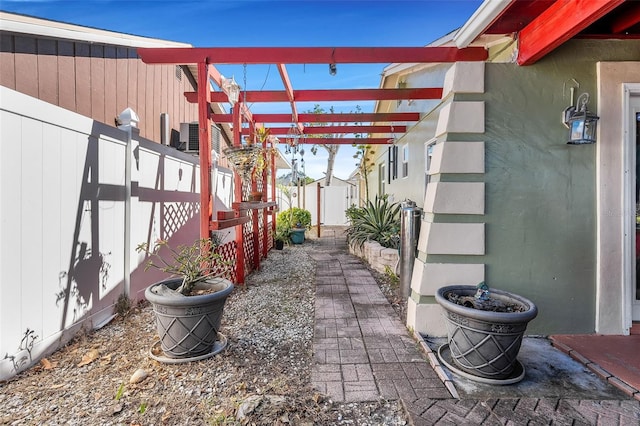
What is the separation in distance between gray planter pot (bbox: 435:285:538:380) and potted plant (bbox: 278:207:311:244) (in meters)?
7.39

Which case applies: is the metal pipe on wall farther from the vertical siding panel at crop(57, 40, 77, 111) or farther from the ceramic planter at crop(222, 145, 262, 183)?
the vertical siding panel at crop(57, 40, 77, 111)

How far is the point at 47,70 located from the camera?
131 inches

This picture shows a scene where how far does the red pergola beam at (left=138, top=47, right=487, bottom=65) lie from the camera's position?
128 inches

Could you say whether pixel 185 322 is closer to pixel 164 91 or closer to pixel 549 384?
pixel 549 384

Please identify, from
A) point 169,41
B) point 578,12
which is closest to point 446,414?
point 578,12

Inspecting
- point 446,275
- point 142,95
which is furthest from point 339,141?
point 446,275

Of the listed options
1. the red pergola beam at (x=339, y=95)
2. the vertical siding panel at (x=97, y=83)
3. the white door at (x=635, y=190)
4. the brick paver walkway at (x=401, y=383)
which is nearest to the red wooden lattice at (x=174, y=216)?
the vertical siding panel at (x=97, y=83)

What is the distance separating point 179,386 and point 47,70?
338 cm

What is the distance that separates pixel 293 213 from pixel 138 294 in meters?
7.13

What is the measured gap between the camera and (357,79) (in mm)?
6617

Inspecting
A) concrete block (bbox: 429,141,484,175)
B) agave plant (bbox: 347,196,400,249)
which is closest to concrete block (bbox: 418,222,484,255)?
concrete block (bbox: 429,141,484,175)

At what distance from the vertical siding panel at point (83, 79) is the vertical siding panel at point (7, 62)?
0.72 metres

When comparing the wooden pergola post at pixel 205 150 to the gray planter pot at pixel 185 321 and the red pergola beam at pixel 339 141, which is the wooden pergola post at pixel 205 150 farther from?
the red pergola beam at pixel 339 141

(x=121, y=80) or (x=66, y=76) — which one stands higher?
(x=121, y=80)
